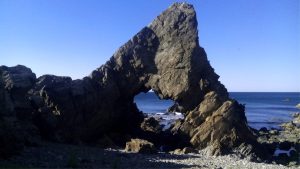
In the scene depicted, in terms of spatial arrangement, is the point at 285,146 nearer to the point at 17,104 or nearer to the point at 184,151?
the point at 184,151

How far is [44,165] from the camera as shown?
81.4 feet

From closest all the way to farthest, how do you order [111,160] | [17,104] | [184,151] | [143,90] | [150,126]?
[111,160] → [17,104] → [184,151] → [143,90] → [150,126]

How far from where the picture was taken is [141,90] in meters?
46.2

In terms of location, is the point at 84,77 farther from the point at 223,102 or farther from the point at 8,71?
the point at 223,102

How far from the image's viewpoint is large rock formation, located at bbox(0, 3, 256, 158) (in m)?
38.6

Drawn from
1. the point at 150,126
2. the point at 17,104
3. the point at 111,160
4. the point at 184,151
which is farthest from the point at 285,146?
the point at 17,104

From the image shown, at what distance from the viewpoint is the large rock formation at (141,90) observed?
3862 cm

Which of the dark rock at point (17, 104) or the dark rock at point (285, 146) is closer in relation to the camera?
the dark rock at point (17, 104)

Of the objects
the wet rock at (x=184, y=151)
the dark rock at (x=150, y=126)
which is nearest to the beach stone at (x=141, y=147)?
the wet rock at (x=184, y=151)

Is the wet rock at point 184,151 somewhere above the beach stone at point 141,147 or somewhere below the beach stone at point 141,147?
below

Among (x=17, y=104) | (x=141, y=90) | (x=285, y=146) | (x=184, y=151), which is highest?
(x=141, y=90)

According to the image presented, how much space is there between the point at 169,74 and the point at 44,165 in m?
21.0

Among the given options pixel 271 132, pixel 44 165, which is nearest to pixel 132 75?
pixel 44 165

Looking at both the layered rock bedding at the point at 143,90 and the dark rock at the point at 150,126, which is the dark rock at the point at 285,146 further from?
the dark rock at the point at 150,126
